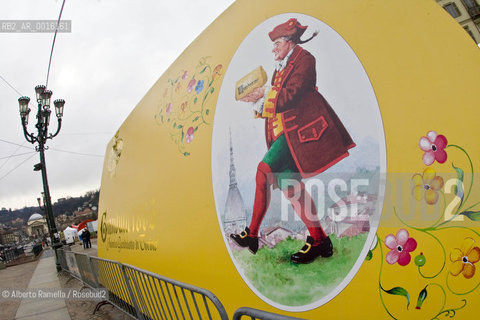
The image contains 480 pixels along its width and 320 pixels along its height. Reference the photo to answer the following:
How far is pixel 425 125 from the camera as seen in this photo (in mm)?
1691

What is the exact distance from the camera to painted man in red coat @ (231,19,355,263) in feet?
7.27

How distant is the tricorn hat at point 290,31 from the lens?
2.54 meters

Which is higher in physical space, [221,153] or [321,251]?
[221,153]

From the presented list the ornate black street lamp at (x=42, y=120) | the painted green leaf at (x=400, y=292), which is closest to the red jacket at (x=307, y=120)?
the painted green leaf at (x=400, y=292)

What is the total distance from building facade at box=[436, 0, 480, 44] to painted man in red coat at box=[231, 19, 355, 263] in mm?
20383

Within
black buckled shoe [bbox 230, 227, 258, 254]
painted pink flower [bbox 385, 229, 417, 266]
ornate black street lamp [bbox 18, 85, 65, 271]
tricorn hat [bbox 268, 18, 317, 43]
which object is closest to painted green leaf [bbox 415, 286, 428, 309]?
painted pink flower [bbox 385, 229, 417, 266]

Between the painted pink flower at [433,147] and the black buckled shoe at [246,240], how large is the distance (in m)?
1.58

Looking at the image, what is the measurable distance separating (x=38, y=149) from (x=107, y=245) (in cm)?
634

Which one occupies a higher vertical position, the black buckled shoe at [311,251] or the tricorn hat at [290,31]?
the tricorn hat at [290,31]

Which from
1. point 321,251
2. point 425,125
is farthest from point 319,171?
point 425,125

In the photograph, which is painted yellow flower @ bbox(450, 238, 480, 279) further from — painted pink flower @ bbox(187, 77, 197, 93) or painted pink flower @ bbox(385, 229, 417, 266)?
painted pink flower @ bbox(187, 77, 197, 93)

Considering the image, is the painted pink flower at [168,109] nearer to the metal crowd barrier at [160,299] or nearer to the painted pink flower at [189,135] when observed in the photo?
the painted pink flower at [189,135]

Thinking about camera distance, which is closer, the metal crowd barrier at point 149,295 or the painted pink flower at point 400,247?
the painted pink flower at point 400,247

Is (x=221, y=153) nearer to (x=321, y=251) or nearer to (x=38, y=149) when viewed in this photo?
(x=321, y=251)
